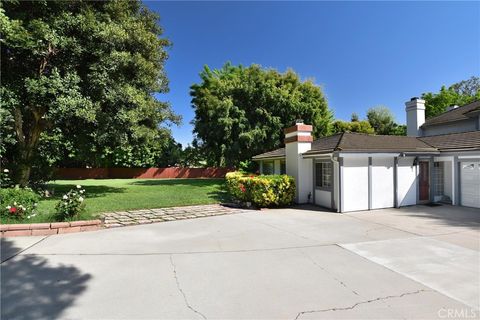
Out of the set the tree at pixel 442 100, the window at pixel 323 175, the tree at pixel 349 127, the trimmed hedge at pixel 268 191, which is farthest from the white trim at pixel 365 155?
the tree at pixel 442 100

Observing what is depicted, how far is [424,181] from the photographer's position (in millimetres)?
12445

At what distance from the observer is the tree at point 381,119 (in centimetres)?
4573

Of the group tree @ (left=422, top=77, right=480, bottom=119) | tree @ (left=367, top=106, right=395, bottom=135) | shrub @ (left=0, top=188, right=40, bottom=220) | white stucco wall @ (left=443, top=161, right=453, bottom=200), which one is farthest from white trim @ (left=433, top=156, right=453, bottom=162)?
tree @ (left=367, top=106, right=395, bottom=135)

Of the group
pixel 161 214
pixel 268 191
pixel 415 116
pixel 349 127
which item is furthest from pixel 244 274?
pixel 349 127

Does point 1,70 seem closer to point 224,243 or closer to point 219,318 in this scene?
point 224,243

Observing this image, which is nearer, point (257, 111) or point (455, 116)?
point (455, 116)

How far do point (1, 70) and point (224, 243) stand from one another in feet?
38.9

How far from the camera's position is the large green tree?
933 inches

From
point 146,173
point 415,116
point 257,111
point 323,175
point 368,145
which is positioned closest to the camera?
point 368,145

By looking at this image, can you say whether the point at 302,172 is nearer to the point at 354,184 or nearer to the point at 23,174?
the point at 354,184

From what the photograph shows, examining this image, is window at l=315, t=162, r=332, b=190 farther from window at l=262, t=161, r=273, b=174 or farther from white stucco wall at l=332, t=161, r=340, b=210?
window at l=262, t=161, r=273, b=174

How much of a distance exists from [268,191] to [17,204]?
7.94m

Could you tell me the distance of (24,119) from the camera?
14.9 meters

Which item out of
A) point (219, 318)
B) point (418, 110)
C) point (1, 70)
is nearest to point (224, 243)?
point (219, 318)
